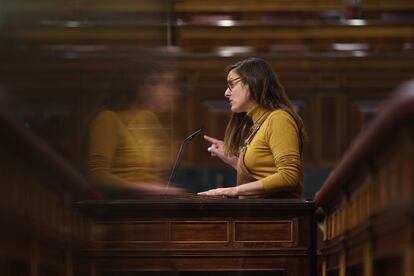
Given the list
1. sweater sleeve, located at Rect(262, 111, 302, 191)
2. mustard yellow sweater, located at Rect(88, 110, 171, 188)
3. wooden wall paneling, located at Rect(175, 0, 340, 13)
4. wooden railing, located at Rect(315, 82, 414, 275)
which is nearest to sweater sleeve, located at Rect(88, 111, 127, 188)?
mustard yellow sweater, located at Rect(88, 110, 171, 188)

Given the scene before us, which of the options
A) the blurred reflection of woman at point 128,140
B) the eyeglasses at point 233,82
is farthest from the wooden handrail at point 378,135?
the eyeglasses at point 233,82

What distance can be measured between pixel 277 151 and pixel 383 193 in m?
0.58

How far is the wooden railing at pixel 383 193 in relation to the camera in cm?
25

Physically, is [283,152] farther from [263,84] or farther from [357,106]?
[357,106]

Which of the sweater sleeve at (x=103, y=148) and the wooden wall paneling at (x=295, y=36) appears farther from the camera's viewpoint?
the wooden wall paneling at (x=295, y=36)

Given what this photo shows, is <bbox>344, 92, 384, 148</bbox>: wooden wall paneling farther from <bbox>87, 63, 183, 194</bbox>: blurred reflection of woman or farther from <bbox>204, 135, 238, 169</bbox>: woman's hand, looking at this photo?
<bbox>87, 63, 183, 194</bbox>: blurred reflection of woman

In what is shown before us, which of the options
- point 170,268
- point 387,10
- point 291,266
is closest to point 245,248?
point 291,266

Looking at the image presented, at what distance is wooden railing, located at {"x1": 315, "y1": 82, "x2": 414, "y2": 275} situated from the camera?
25 centimetres

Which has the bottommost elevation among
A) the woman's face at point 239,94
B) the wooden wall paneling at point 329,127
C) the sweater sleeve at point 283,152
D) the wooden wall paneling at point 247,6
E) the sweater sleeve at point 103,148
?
the sweater sleeve at point 103,148

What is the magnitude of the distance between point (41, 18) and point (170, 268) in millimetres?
104

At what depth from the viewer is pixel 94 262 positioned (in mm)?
164

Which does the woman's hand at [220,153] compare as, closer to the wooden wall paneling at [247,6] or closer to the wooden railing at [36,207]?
the wooden railing at [36,207]

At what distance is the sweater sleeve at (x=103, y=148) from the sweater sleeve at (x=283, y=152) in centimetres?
68

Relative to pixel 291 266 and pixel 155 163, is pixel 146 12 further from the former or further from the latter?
pixel 291 266
